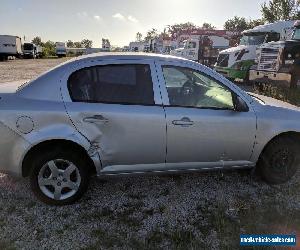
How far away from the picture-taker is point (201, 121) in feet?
13.6

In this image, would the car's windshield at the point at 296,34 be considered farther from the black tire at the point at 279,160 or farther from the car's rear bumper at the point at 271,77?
the black tire at the point at 279,160

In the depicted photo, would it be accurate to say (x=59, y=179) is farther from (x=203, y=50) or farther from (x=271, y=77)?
(x=203, y=50)

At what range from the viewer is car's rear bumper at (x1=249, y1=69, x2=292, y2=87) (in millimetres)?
11732

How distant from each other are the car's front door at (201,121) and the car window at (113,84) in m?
0.22

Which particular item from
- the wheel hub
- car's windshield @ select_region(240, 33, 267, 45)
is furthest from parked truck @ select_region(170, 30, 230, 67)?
the wheel hub

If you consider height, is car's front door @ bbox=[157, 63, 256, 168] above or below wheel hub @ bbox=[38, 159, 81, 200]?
above

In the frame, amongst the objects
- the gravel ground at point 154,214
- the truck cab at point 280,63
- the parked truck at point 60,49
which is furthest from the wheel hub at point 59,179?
the parked truck at point 60,49

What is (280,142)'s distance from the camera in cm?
466

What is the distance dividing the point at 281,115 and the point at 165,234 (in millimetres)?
2228

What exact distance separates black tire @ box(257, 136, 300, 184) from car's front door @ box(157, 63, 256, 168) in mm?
383

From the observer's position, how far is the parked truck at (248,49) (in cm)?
1627

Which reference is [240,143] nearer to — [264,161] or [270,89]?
[264,161]

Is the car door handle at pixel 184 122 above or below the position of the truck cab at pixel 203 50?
below

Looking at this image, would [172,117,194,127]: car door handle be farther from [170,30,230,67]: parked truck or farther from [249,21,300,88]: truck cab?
[170,30,230,67]: parked truck
